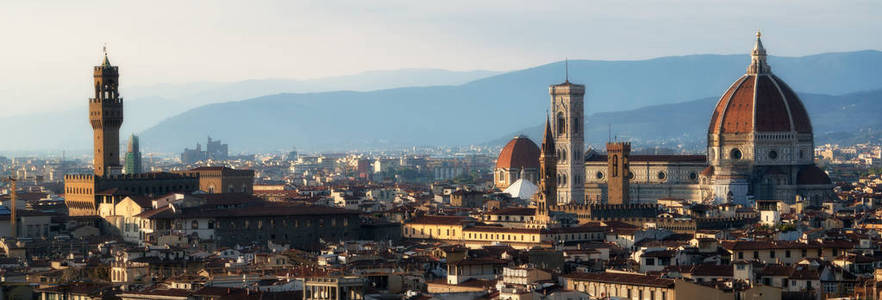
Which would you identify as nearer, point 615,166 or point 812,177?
point 615,166

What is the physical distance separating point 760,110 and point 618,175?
50.8ft

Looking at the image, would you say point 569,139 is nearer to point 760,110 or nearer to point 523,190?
point 523,190

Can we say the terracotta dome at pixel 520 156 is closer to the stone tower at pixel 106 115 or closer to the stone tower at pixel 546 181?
the stone tower at pixel 546 181

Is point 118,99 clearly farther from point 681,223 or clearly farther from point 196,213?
point 681,223

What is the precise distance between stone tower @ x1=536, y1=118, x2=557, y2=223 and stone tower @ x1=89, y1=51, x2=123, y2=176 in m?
24.9

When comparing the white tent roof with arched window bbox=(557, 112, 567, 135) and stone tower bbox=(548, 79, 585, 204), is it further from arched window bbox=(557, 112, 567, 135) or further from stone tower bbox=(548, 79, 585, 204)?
arched window bbox=(557, 112, 567, 135)

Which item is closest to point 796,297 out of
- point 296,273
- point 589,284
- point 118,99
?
point 589,284

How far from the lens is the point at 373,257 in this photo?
75.9 m

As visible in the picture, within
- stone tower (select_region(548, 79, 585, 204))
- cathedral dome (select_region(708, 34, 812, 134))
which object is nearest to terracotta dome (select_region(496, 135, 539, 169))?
stone tower (select_region(548, 79, 585, 204))

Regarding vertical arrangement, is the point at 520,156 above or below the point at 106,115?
below

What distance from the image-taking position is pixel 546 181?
4727 inches

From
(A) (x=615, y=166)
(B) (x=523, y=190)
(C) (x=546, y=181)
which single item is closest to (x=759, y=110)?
(A) (x=615, y=166)

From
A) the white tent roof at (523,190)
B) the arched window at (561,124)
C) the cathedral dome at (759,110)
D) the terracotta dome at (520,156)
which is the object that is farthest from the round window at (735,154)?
the terracotta dome at (520,156)

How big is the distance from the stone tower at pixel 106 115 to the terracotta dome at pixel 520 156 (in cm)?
6069
